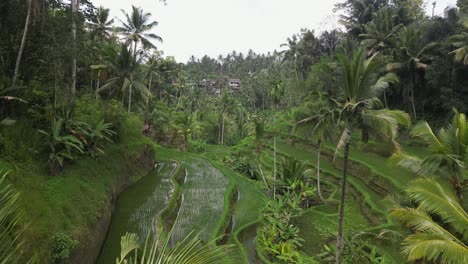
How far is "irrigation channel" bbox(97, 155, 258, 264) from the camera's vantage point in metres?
12.2

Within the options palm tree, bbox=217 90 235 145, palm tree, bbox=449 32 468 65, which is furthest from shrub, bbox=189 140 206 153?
palm tree, bbox=449 32 468 65

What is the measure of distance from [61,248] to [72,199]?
8.95ft

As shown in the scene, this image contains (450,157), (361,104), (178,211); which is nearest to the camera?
(450,157)

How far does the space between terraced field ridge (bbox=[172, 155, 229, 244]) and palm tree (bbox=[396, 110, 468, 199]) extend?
712 cm

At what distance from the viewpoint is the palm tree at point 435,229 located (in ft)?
21.5

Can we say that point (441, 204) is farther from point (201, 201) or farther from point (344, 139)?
point (201, 201)

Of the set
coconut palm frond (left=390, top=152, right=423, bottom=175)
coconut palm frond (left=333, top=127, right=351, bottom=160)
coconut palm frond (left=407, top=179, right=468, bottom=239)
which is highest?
coconut palm frond (left=333, top=127, right=351, bottom=160)

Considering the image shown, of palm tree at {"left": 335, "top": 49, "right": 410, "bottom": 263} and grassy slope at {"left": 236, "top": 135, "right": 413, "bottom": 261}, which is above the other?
palm tree at {"left": 335, "top": 49, "right": 410, "bottom": 263}

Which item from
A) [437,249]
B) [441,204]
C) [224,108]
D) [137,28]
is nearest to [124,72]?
[137,28]

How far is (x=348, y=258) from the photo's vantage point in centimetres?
1108

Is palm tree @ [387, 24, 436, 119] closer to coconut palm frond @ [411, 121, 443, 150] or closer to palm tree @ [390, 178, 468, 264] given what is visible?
coconut palm frond @ [411, 121, 443, 150]

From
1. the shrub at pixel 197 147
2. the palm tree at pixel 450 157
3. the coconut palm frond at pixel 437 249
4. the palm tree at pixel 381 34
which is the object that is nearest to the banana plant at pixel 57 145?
the coconut palm frond at pixel 437 249

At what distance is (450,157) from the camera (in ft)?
29.6

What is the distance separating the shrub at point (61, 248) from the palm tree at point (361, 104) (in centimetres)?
760
